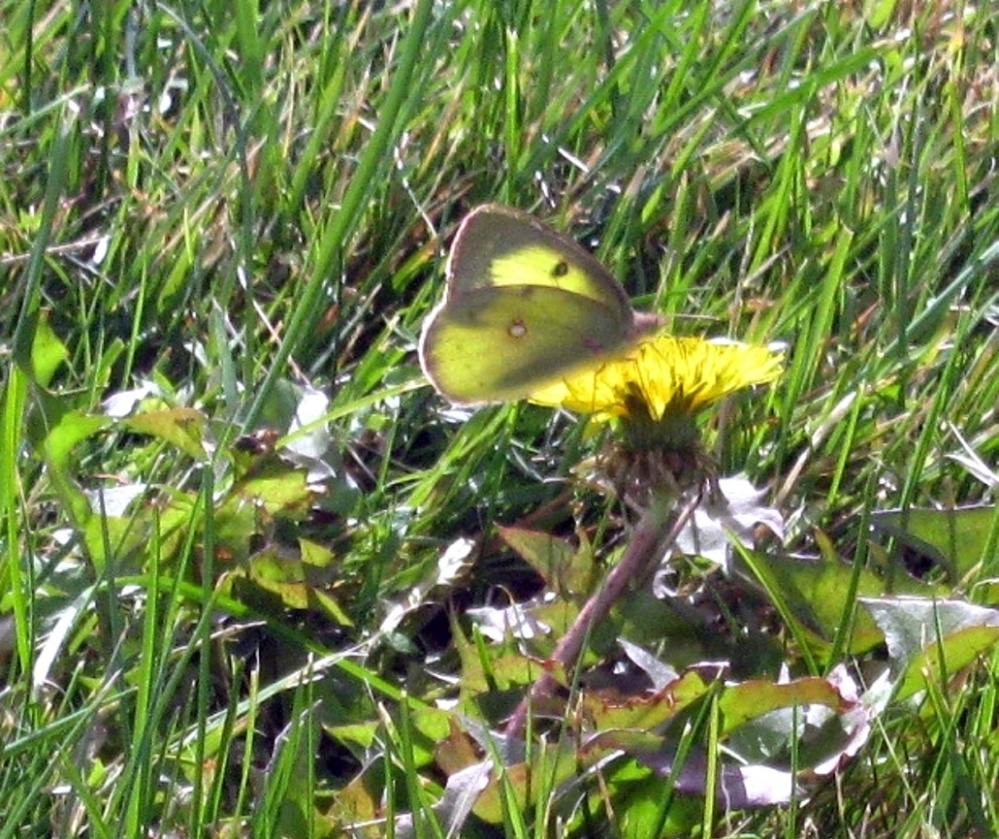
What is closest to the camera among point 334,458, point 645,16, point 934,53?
point 334,458

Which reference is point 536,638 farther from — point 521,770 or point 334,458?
point 334,458

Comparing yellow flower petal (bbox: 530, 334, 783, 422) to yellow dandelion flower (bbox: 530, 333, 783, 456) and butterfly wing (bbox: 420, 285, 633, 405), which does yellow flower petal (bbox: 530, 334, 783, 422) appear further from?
butterfly wing (bbox: 420, 285, 633, 405)

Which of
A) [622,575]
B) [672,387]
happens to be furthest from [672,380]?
[622,575]

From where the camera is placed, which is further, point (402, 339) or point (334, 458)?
point (402, 339)

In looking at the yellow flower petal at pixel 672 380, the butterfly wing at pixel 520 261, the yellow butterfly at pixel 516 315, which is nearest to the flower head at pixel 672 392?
the yellow flower petal at pixel 672 380

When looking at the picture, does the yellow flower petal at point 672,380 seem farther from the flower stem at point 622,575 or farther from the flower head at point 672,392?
the flower stem at point 622,575

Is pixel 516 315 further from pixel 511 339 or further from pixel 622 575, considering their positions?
pixel 622 575

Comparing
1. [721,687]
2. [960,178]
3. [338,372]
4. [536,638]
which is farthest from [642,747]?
[960,178]

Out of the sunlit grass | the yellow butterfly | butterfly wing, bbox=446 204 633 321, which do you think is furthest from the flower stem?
butterfly wing, bbox=446 204 633 321
